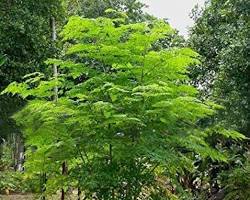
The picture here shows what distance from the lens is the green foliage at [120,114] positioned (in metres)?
4.76

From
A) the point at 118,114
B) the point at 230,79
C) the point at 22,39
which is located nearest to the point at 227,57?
the point at 230,79

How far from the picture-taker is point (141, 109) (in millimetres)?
4754

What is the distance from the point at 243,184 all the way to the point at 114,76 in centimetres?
288

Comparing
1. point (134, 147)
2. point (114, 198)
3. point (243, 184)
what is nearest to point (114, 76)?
point (134, 147)

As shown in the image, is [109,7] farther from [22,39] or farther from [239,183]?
[239,183]

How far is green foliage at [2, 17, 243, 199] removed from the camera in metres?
4.76

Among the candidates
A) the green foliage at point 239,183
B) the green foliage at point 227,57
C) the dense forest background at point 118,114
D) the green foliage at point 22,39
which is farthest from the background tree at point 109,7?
the dense forest background at point 118,114

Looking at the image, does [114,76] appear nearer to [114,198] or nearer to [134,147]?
[134,147]

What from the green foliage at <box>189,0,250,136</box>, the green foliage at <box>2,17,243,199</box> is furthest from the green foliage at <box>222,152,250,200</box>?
the green foliage at <box>2,17,243,199</box>

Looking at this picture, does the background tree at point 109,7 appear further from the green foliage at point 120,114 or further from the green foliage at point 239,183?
the green foliage at point 120,114

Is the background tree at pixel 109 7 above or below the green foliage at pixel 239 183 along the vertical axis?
above

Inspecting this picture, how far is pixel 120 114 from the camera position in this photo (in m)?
4.59

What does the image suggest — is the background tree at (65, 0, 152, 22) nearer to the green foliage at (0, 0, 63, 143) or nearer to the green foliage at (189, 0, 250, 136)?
the green foliage at (0, 0, 63, 143)

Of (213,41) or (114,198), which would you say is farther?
(213,41)
